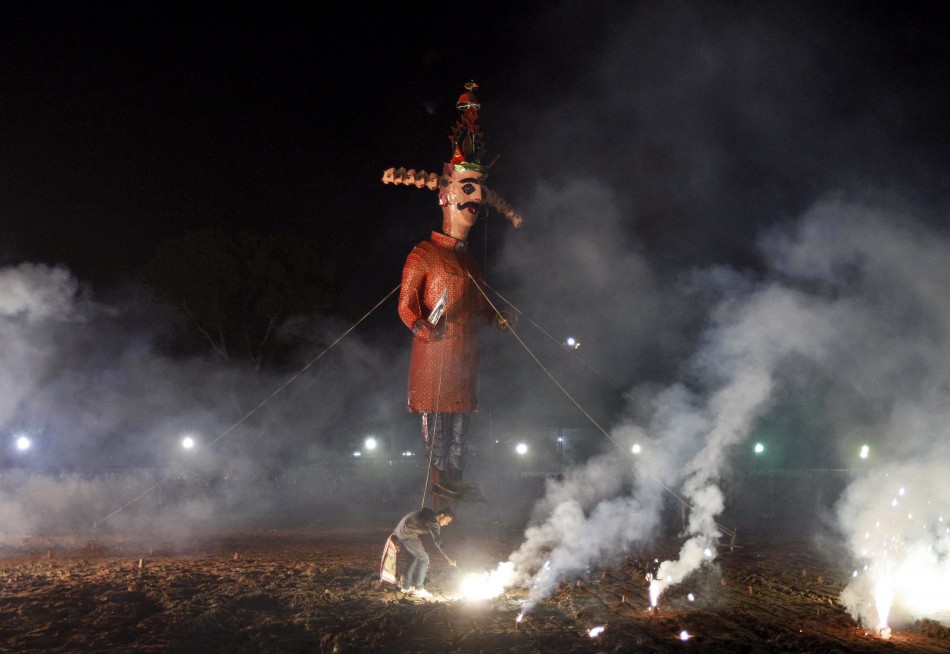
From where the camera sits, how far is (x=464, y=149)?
9531mm

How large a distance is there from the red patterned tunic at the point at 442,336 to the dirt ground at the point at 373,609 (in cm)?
202

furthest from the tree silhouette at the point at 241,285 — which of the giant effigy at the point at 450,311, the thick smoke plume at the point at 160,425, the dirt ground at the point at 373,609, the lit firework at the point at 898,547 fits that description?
the lit firework at the point at 898,547

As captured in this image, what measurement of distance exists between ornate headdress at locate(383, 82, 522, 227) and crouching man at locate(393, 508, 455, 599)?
14.3 feet

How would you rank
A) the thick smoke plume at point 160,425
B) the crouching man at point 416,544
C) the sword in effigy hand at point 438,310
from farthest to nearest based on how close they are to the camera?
the thick smoke plume at point 160,425
the sword in effigy hand at point 438,310
the crouching man at point 416,544

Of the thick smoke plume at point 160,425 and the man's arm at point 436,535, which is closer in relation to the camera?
the man's arm at point 436,535

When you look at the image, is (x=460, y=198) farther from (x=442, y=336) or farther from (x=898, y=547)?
(x=898, y=547)

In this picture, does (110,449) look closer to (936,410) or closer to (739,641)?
(739,641)

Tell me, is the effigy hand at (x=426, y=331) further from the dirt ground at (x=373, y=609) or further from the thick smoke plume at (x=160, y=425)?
the thick smoke plume at (x=160, y=425)

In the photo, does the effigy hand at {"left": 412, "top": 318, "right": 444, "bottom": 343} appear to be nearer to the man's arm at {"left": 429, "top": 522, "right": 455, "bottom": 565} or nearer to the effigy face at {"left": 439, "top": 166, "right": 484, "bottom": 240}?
the effigy face at {"left": 439, "top": 166, "right": 484, "bottom": 240}

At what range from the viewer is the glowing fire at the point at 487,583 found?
8.36 meters

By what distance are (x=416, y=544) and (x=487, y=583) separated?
1.19 metres

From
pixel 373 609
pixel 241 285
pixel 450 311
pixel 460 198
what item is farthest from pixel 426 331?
pixel 241 285

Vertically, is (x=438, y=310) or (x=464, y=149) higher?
(x=464, y=149)

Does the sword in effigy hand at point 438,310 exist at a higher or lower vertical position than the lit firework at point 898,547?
higher
